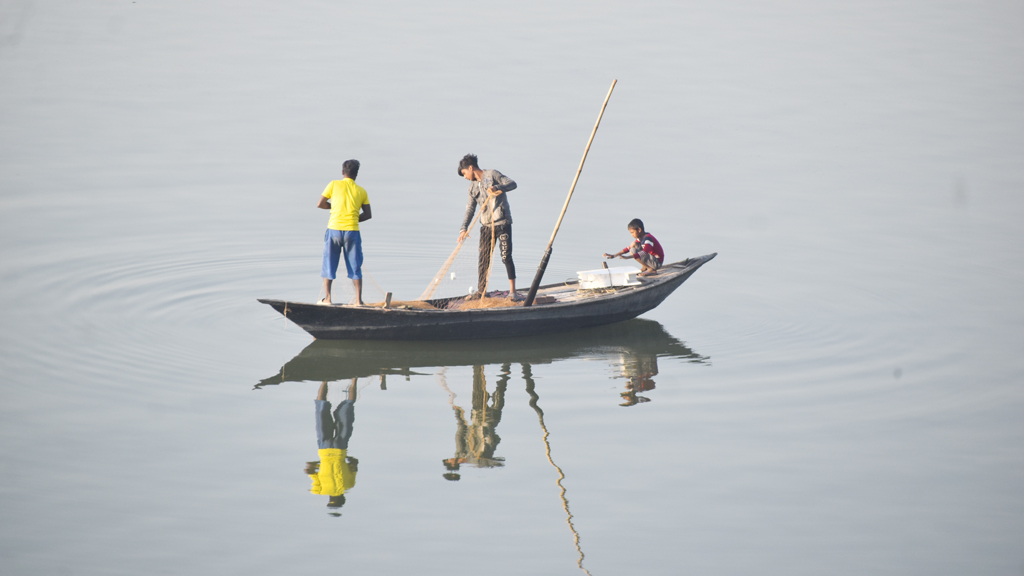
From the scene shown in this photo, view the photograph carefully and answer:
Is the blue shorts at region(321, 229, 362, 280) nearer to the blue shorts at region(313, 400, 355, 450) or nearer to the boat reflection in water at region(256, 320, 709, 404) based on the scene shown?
the boat reflection in water at region(256, 320, 709, 404)

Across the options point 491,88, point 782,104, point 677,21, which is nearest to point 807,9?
point 677,21

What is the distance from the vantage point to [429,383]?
9.45 m

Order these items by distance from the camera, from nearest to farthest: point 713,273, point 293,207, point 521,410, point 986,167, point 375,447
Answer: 1. point 375,447
2. point 521,410
3. point 713,273
4. point 293,207
5. point 986,167

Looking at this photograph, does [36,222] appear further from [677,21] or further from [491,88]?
[677,21]

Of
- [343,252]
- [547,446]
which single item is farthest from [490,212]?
[547,446]

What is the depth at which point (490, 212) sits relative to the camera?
10359 mm

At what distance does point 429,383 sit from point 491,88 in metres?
12.3

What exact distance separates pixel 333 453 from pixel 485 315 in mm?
2601

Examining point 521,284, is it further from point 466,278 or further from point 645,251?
point 645,251

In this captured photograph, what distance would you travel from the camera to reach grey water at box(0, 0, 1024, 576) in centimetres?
679

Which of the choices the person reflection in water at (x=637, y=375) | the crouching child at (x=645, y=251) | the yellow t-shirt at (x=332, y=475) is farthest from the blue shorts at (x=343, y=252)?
the crouching child at (x=645, y=251)

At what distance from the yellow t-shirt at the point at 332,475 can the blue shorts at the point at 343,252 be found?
230 centimetres

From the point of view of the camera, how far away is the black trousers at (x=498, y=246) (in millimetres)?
10406

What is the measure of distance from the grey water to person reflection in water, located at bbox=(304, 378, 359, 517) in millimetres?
80
